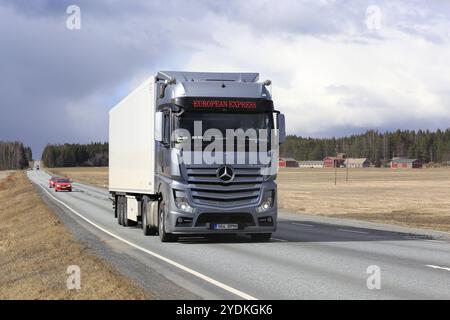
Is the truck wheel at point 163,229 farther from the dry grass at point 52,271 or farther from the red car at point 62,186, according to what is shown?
the red car at point 62,186

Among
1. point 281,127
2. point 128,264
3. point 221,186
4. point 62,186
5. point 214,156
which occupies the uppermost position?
point 281,127

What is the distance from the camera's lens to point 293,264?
13.3 meters

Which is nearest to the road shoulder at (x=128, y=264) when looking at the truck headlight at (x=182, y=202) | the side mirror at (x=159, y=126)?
the truck headlight at (x=182, y=202)

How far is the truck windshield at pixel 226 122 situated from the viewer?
54.8 ft

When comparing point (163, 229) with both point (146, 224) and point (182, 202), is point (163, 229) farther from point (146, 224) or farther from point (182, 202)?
point (146, 224)

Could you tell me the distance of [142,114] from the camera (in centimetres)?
1994

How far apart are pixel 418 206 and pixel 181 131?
88.4ft

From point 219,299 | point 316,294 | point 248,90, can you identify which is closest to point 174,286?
point 219,299

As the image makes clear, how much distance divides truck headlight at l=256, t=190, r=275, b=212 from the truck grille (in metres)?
0.27

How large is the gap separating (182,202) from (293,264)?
13.5ft

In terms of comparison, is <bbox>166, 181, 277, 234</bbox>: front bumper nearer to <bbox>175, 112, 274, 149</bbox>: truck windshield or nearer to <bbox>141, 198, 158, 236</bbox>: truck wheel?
<bbox>175, 112, 274, 149</bbox>: truck windshield

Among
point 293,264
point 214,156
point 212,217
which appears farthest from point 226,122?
point 293,264

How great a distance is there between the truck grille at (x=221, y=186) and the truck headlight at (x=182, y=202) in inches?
7.9
